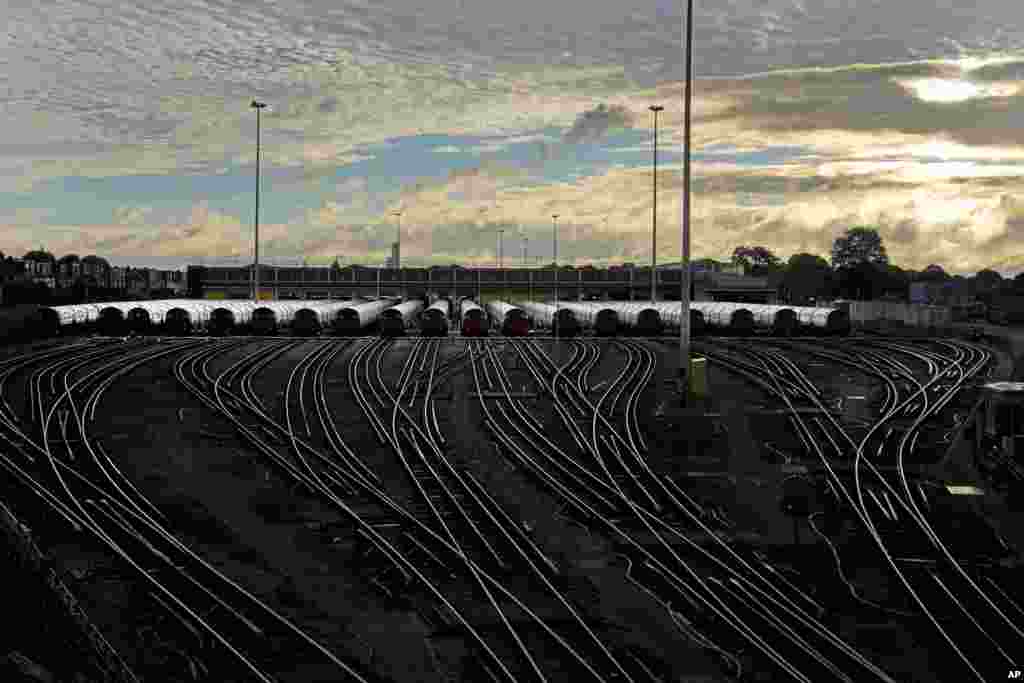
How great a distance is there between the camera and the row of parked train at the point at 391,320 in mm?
63531

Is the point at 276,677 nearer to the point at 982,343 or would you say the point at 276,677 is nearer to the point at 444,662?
the point at 444,662

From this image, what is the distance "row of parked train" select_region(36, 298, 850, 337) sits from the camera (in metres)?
63.5

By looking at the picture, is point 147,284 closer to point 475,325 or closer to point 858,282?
point 858,282

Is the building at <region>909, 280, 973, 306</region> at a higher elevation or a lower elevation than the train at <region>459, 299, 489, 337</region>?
higher

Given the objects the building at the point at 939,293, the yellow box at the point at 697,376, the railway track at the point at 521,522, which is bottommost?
the railway track at the point at 521,522

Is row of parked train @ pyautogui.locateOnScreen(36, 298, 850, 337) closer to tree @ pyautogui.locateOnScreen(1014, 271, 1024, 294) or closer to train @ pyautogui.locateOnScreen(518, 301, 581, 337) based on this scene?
train @ pyautogui.locateOnScreen(518, 301, 581, 337)

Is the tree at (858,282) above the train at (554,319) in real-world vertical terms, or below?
above

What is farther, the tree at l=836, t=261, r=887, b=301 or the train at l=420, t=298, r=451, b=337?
the tree at l=836, t=261, r=887, b=301

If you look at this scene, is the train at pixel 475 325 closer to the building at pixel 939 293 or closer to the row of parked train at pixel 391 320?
the row of parked train at pixel 391 320

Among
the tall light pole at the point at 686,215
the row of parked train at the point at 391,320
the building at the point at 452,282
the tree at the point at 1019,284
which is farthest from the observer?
the building at the point at 452,282

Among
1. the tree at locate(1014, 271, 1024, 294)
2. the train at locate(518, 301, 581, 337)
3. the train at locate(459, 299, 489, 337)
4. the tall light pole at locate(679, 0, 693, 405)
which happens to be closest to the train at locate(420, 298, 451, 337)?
the train at locate(459, 299, 489, 337)

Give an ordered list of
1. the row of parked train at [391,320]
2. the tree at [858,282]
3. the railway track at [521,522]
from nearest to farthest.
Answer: the railway track at [521,522] → the row of parked train at [391,320] → the tree at [858,282]

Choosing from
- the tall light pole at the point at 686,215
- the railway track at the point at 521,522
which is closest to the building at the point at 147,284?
the railway track at the point at 521,522

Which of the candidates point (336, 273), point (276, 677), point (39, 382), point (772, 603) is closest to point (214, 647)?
point (276, 677)
